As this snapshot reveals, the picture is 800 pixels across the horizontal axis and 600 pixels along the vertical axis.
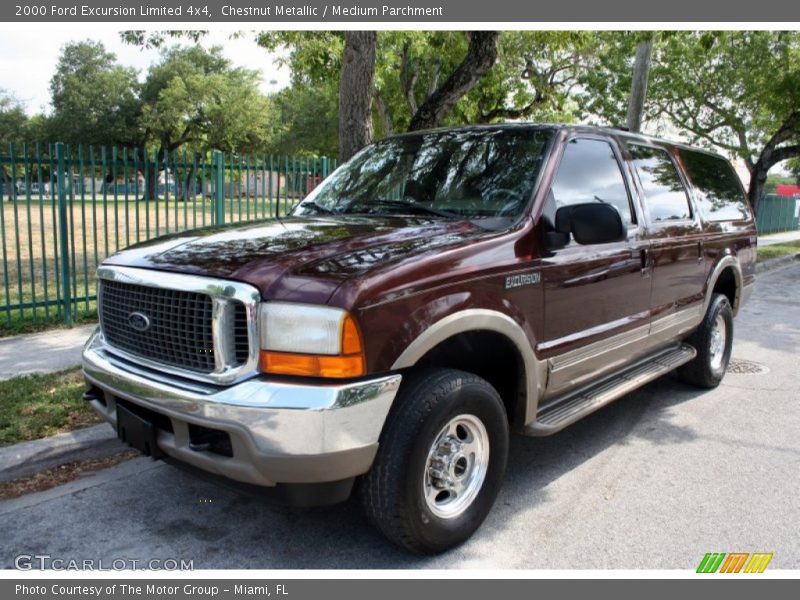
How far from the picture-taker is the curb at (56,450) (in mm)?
3914

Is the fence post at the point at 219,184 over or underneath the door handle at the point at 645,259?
over

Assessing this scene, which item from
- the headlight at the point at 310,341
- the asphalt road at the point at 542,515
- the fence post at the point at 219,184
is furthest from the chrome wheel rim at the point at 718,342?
the fence post at the point at 219,184

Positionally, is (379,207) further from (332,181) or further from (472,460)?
(472,460)

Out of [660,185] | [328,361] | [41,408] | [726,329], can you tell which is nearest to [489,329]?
[328,361]

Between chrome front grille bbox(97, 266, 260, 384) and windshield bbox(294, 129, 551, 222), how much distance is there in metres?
1.42

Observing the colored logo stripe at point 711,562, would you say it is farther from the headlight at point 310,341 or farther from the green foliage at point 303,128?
the green foliage at point 303,128

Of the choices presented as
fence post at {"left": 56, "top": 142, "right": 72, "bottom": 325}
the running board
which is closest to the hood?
the running board

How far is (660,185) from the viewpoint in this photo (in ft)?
16.2

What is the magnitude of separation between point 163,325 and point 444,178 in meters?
1.90

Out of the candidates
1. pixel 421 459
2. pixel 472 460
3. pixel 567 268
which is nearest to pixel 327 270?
pixel 421 459

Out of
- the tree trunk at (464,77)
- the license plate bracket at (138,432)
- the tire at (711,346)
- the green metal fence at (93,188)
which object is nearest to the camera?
the license plate bracket at (138,432)

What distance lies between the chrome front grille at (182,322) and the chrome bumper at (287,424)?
0.11 meters

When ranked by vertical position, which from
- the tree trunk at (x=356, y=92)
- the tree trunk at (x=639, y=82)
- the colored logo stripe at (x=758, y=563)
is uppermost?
the tree trunk at (x=639, y=82)

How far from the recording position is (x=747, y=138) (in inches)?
942
